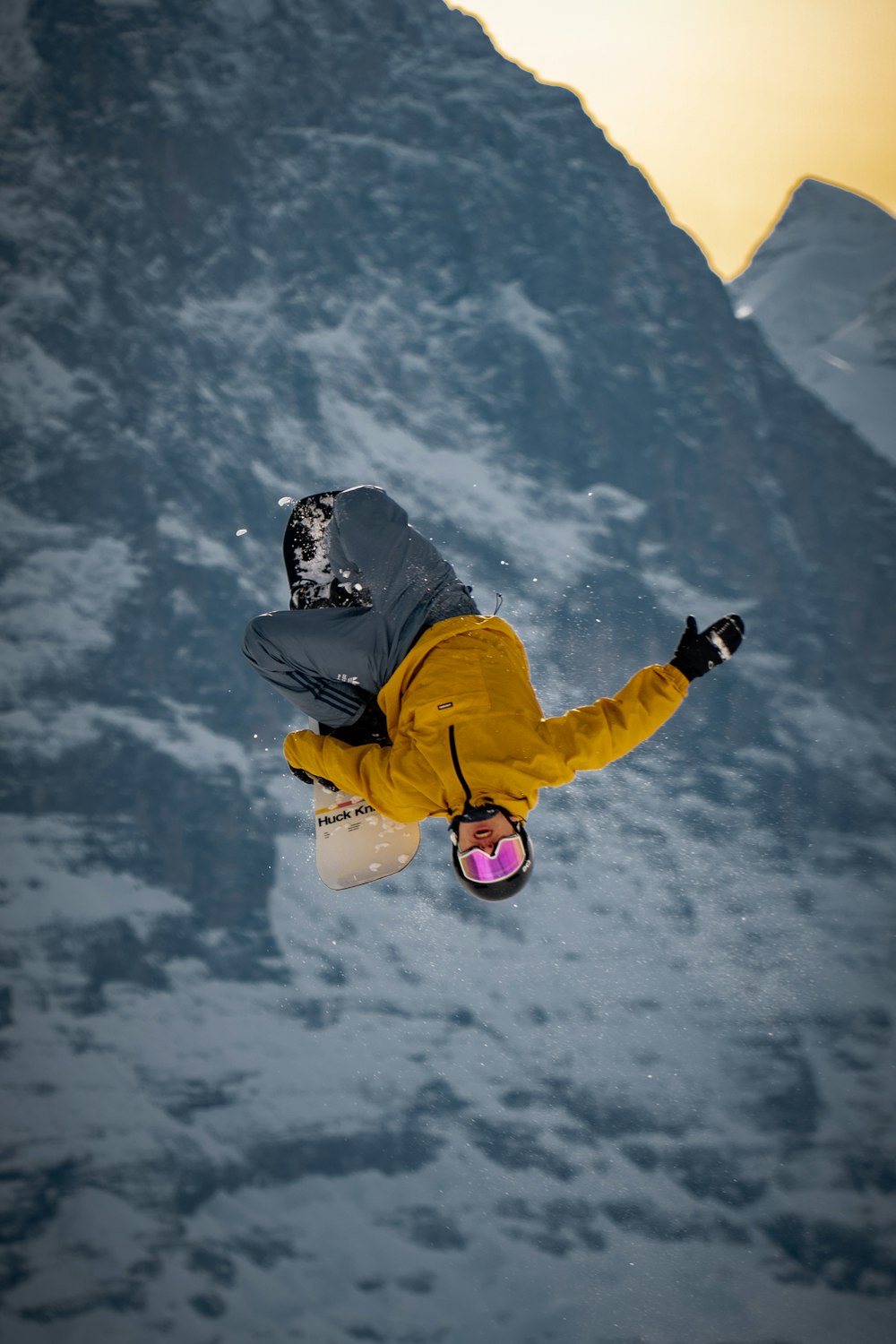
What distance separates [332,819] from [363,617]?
6.33ft

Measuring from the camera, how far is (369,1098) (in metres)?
86.2

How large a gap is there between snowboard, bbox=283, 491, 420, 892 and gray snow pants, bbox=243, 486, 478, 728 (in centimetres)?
62

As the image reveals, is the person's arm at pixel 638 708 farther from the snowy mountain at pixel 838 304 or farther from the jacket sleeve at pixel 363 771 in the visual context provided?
the snowy mountain at pixel 838 304

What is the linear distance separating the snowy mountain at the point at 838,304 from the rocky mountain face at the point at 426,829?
4917mm

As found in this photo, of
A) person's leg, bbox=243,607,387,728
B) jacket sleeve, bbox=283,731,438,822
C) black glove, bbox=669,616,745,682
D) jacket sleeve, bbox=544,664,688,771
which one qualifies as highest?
black glove, bbox=669,616,745,682

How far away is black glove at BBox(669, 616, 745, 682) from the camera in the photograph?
5.21 metres

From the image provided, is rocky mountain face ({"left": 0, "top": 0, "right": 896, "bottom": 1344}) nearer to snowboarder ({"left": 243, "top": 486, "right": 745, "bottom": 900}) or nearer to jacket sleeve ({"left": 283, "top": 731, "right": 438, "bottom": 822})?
snowboarder ({"left": 243, "top": 486, "right": 745, "bottom": 900})

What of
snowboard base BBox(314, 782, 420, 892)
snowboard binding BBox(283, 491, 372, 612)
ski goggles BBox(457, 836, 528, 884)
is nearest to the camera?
ski goggles BBox(457, 836, 528, 884)

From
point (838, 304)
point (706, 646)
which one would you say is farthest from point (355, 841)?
point (838, 304)

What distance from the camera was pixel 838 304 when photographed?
129 meters

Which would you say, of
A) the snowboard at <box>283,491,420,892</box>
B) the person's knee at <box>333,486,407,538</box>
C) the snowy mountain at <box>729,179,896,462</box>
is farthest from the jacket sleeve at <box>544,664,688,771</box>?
the snowy mountain at <box>729,179,896,462</box>

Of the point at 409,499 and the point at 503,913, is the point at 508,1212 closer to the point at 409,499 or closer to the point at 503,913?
the point at 503,913

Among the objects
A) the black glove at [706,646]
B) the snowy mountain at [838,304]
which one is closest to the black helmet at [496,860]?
the black glove at [706,646]

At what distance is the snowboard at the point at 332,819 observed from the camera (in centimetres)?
647
